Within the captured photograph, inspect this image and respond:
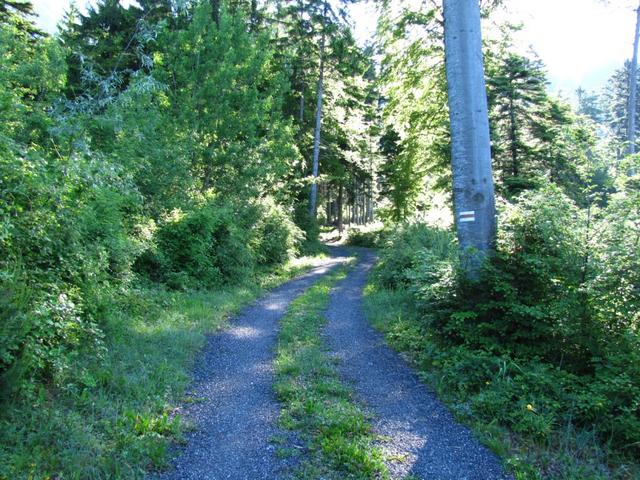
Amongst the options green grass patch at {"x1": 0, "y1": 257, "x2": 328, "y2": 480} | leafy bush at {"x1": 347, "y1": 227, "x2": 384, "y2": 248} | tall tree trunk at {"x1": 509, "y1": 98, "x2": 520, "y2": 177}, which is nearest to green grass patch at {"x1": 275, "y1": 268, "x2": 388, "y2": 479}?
green grass patch at {"x1": 0, "y1": 257, "x2": 328, "y2": 480}

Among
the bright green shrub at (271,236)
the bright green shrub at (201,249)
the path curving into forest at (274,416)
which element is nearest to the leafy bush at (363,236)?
the bright green shrub at (271,236)

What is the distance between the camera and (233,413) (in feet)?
15.2

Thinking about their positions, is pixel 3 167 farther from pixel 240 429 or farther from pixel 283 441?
pixel 283 441

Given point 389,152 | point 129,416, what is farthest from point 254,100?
point 389,152

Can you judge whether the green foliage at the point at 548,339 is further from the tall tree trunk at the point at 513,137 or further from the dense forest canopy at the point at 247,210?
the tall tree trunk at the point at 513,137

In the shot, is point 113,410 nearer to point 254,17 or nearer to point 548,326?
point 548,326

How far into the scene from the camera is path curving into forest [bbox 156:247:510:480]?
3.65 meters

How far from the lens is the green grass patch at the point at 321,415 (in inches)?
142

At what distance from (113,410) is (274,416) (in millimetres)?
1662

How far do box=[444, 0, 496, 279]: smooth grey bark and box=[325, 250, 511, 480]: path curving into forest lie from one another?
2.07m

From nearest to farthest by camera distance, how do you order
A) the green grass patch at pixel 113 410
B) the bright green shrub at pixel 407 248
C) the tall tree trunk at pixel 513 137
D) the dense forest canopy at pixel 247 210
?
the green grass patch at pixel 113 410, the dense forest canopy at pixel 247 210, the bright green shrub at pixel 407 248, the tall tree trunk at pixel 513 137

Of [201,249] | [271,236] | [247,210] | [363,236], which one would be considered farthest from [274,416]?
[363,236]

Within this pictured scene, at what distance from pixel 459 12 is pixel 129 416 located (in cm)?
710

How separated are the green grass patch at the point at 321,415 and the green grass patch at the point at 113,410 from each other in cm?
123
